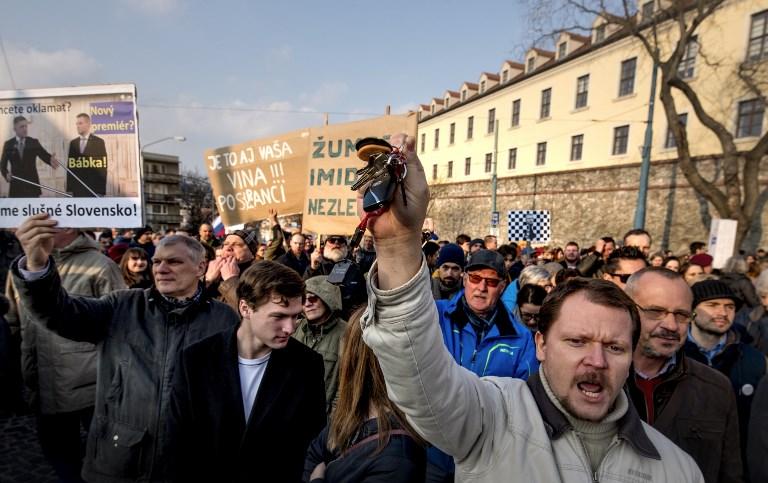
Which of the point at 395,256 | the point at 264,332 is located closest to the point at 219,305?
the point at 264,332

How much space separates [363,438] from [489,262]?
5.52 feet

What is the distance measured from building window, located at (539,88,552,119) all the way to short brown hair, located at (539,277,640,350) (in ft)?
96.5

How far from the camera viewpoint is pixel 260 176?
4.74 m

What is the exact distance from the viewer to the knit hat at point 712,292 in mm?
2701

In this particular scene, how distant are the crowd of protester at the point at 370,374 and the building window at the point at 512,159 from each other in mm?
27773

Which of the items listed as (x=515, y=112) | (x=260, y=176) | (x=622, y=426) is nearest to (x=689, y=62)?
(x=515, y=112)

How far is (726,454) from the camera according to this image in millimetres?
1905

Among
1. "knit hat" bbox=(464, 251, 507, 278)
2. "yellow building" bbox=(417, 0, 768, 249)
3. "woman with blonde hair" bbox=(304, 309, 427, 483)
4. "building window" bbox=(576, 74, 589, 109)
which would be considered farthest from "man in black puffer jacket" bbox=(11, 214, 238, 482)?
"building window" bbox=(576, 74, 589, 109)

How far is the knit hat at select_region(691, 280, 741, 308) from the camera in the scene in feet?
8.86

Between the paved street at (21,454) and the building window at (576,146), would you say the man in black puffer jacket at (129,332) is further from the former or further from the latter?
the building window at (576,146)

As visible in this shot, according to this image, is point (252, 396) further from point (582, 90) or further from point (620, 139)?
point (582, 90)

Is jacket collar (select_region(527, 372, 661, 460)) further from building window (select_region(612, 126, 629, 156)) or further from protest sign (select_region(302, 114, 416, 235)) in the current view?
building window (select_region(612, 126, 629, 156))

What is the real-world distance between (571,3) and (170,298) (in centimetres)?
1704

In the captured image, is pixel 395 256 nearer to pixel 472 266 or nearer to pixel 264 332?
pixel 264 332
